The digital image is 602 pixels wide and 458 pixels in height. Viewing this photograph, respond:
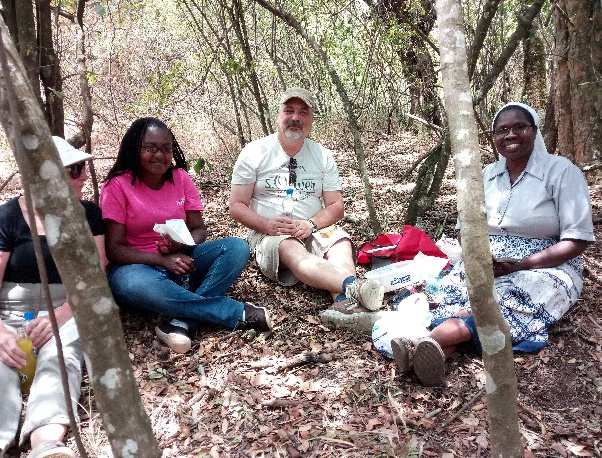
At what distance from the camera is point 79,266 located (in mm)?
1321

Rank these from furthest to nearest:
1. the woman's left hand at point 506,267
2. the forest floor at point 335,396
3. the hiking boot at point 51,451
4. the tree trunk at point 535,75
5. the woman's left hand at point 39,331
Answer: the tree trunk at point 535,75 < the woman's left hand at point 506,267 < the woman's left hand at point 39,331 < the forest floor at point 335,396 < the hiking boot at point 51,451

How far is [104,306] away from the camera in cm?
134

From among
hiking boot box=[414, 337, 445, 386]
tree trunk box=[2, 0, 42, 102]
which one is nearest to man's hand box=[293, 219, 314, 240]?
hiking boot box=[414, 337, 445, 386]

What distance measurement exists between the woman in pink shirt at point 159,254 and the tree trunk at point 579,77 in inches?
139

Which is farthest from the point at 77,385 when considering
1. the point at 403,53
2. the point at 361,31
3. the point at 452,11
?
the point at 403,53

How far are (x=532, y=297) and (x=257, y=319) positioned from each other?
1611 millimetres

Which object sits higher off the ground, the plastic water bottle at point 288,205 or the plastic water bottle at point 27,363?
the plastic water bottle at point 288,205

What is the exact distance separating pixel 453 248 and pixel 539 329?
0.88m

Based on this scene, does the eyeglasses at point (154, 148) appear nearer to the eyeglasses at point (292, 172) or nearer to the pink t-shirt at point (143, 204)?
the pink t-shirt at point (143, 204)

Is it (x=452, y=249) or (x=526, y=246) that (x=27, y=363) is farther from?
(x=526, y=246)

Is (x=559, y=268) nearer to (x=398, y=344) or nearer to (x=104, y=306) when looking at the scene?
(x=398, y=344)

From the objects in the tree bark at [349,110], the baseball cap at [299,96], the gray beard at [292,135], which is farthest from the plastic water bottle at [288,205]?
the tree bark at [349,110]

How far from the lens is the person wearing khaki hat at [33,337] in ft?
7.94

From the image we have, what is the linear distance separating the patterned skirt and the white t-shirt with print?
1356mm
